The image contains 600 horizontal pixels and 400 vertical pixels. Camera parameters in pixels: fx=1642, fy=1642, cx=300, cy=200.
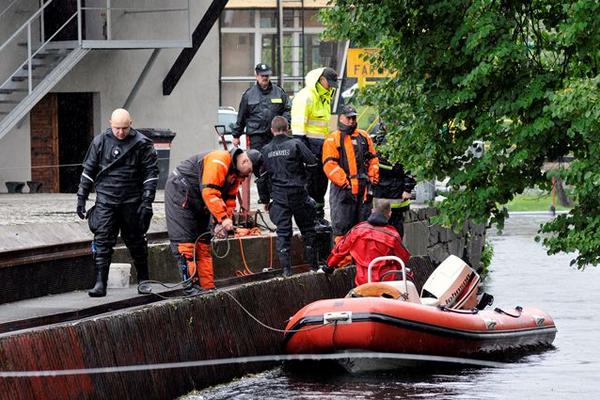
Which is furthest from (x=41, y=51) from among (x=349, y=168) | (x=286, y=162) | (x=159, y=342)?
(x=159, y=342)

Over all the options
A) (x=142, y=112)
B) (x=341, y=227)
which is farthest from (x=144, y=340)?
(x=142, y=112)

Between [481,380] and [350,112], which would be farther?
[350,112]

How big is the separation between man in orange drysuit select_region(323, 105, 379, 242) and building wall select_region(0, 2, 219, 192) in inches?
336

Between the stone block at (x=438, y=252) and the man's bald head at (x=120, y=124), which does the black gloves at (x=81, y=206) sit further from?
the stone block at (x=438, y=252)

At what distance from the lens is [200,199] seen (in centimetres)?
1572

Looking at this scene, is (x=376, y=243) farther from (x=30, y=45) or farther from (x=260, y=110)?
(x=30, y=45)

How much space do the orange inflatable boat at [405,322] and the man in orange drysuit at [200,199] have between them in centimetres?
114

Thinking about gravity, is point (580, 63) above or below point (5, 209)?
above

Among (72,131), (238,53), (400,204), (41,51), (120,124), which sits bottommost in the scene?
(400,204)

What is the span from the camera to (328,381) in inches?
635

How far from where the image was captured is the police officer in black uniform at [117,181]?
15.5 m

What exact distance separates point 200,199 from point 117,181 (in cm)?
81

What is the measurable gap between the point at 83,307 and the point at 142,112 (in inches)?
552

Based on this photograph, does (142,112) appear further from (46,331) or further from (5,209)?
(46,331)
